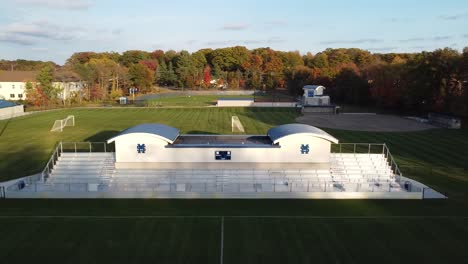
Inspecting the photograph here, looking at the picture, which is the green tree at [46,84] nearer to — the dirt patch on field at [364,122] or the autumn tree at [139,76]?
the autumn tree at [139,76]

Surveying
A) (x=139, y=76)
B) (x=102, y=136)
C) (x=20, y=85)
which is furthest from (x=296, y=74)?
(x=102, y=136)

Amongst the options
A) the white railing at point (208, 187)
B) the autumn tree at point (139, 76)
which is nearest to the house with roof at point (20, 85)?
the autumn tree at point (139, 76)

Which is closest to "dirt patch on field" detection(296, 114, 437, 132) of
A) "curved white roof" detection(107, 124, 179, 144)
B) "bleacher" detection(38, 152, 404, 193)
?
"bleacher" detection(38, 152, 404, 193)

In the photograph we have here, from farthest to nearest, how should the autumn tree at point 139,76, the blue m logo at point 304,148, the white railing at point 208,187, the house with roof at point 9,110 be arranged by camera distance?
the autumn tree at point 139,76, the house with roof at point 9,110, the blue m logo at point 304,148, the white railing at point 208,187

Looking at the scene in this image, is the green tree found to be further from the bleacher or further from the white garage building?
the white garage building

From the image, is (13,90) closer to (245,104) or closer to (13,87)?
(13,87)
